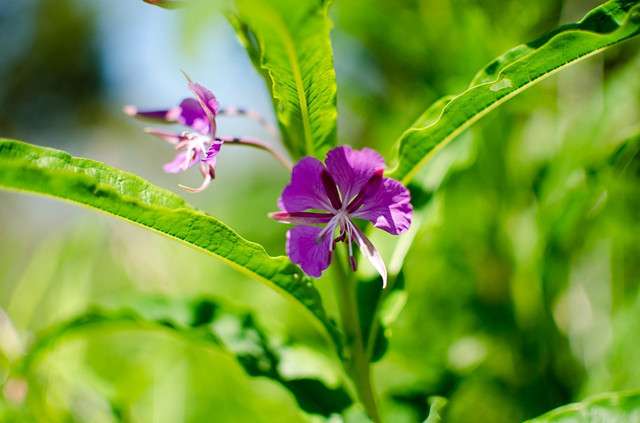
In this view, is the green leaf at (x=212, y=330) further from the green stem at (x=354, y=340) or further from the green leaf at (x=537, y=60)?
the green leaf at (x=537, y=60)

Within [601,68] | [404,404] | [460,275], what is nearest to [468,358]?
[404,404]

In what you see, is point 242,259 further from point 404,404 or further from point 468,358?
point 468,358

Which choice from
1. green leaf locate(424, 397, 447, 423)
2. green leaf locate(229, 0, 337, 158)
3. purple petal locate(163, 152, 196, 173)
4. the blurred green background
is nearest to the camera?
green leaf locate(229, 0, 337, 158)

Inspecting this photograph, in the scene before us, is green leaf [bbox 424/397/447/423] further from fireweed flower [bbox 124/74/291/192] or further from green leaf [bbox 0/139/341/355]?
fireweed flower [bbox 124/74/291/192]

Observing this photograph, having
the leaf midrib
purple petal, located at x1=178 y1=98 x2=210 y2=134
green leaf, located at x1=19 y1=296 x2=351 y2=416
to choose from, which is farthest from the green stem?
purple petal, located at x1=178 y1=98 x2=210 y2=134

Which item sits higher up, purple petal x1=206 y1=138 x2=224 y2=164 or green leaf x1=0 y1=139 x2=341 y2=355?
purple petal x1=206 y1=138 x2=224 y2=164

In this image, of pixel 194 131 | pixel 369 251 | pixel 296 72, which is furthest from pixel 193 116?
pixel 369 251
